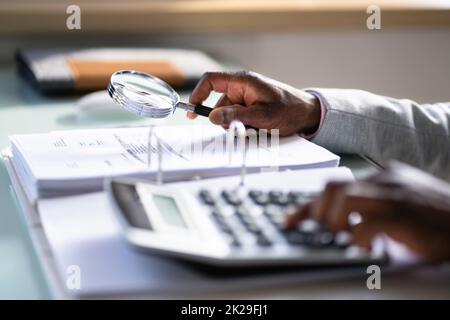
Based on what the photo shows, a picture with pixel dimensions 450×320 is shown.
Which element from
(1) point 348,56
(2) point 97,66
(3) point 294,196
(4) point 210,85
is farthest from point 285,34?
(3) point 294,196

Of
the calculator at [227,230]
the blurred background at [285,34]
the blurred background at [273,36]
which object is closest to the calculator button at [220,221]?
the calculator at [227,230]

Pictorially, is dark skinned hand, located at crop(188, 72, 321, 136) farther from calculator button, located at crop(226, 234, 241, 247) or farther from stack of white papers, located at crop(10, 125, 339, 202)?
calculator button, located at crop(226, 234, 241, 247)

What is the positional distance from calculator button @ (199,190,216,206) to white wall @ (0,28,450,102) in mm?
1028

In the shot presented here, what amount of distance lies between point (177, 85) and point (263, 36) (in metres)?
0.48

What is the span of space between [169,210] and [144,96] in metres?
0.42

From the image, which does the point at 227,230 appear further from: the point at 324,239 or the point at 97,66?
the point at 97,66

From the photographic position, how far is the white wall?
69.8 inches

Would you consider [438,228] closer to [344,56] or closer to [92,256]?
[92,256]

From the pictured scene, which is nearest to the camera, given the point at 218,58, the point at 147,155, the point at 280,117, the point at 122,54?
the point at 147,155

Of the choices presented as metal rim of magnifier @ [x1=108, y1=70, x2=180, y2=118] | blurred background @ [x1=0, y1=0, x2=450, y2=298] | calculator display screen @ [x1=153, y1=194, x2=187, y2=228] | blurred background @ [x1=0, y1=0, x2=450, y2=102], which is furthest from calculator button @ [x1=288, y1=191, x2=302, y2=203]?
blurred background @ [x1=0, y1=0, x2=450, y2=102]

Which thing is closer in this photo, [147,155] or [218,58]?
[147,155]

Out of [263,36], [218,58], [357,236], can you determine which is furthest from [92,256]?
[263,36]
